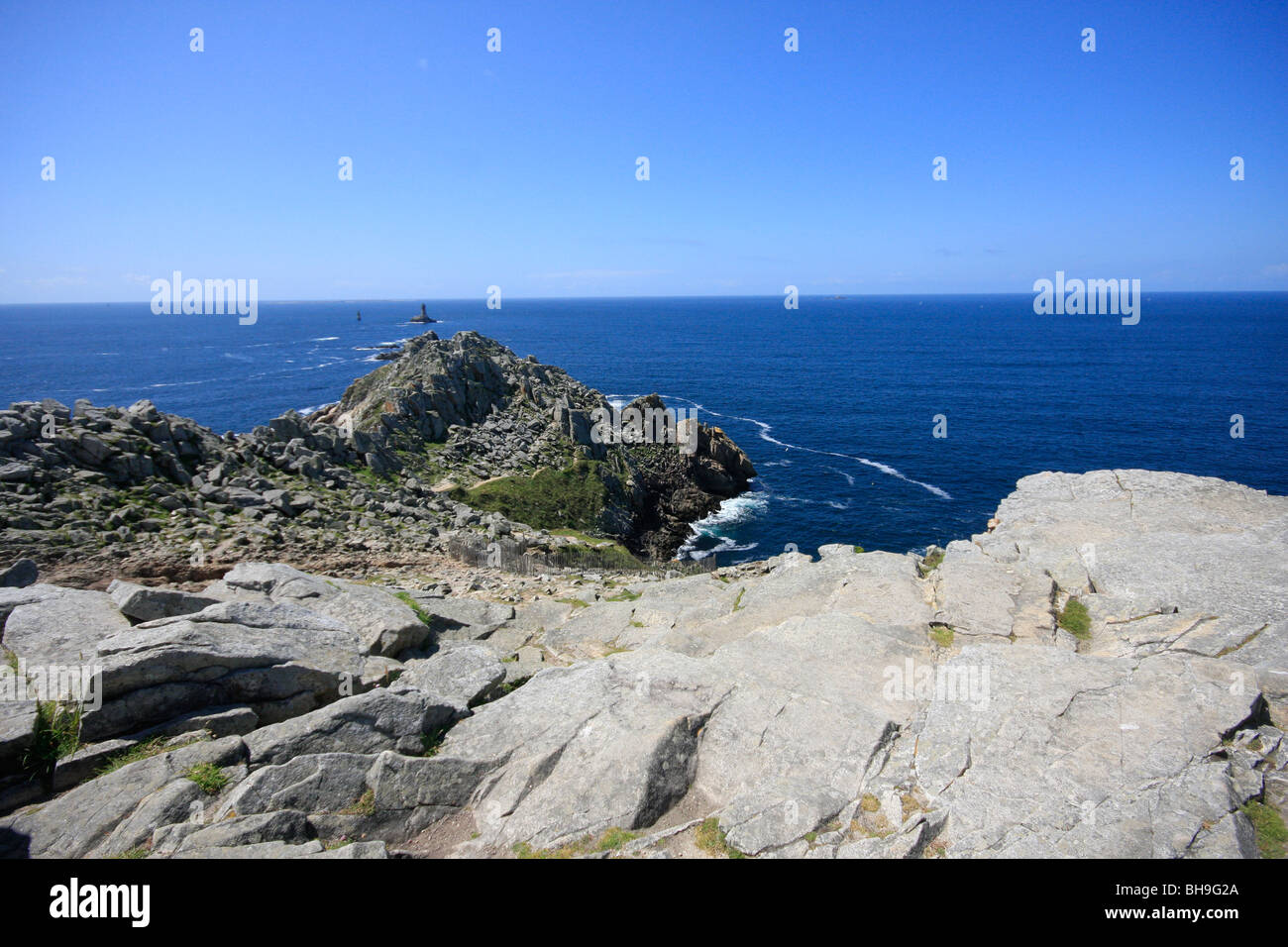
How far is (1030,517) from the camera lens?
27516 mm

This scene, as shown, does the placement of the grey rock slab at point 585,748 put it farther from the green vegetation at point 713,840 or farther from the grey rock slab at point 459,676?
the green vegetation at point 713,840

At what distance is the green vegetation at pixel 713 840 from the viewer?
1004 centimetres

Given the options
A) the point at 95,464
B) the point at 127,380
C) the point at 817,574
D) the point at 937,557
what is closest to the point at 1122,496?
the point at 937,557

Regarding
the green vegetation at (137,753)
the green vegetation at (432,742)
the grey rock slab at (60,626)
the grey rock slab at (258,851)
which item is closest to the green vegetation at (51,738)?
the green vegetation at (137,753)

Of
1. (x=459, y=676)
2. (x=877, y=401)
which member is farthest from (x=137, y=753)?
(x=877, y=401)

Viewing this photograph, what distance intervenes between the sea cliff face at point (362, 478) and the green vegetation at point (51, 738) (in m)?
12.8

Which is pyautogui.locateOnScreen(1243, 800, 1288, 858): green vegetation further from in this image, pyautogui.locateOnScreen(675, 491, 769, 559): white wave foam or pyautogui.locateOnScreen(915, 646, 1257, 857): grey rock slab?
pyautogui.locateOnScreen(675, 491, 769, 559): white wave foam

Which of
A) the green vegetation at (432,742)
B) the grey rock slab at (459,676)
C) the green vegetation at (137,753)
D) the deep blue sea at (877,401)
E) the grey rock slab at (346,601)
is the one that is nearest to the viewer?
the green vegetation at (137,753)

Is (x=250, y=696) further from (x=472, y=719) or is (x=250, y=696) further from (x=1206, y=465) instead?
(x=1206, y=465)

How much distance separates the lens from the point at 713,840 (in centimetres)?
1034

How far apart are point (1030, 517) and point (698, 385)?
10022 centimetres

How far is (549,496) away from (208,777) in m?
36.1

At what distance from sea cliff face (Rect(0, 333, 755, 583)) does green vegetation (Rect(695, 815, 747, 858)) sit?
22136 millimetres

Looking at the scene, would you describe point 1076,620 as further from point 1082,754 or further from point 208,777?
point 208,777
